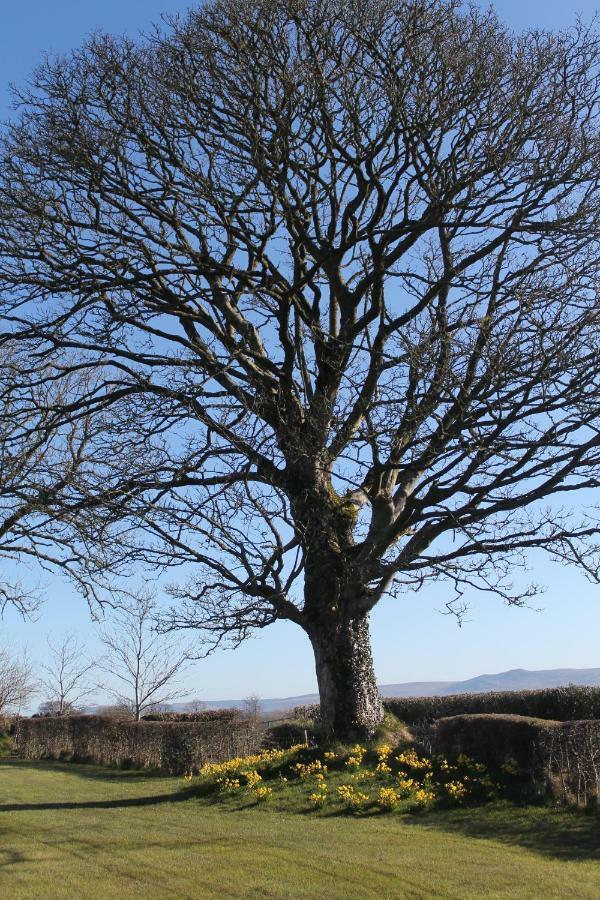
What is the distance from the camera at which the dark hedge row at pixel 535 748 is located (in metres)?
10.8

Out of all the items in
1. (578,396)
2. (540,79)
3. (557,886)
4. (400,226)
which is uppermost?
(540,79)

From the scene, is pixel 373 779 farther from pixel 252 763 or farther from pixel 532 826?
pixel 252 763

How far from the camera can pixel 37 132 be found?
1245cm

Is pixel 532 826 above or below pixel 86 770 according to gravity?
below

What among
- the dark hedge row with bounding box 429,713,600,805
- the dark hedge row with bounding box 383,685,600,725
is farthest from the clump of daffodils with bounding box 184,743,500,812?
the dark hedge row with bounding box 383,685,600,725

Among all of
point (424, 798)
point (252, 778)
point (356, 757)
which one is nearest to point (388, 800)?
point (424, 798)

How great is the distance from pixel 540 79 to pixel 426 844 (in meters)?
10.3

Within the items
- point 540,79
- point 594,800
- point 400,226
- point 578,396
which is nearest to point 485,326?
point 578,396

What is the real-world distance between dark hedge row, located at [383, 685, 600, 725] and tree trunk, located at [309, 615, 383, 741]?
6.68m

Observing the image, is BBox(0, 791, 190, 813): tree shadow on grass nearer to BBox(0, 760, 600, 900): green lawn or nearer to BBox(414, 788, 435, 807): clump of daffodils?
BBox(0, 760, 600, 900): green lawn

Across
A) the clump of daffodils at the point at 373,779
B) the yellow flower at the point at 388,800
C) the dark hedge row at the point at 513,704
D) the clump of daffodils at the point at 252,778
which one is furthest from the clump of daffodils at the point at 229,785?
the dark hedge row at the point at 513,704

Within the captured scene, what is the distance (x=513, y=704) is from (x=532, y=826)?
13062 millimetres

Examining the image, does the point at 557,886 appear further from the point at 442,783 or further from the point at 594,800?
the point at 442,783

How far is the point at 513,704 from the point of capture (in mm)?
22297
